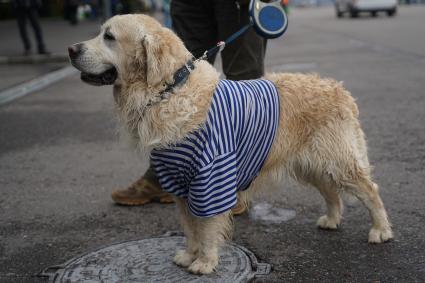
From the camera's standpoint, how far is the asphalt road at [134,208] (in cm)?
372

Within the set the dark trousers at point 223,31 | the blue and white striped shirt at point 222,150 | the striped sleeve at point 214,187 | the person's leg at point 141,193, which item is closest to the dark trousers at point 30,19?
the dark trousers at point 223,31

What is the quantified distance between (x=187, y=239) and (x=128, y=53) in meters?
1.19

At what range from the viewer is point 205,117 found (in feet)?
11.1

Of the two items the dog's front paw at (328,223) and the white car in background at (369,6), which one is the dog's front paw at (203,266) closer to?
the dog's front paw at (328,223)

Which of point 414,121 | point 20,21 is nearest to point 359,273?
point 414,121

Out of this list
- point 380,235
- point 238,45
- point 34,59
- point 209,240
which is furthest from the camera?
point 34,59

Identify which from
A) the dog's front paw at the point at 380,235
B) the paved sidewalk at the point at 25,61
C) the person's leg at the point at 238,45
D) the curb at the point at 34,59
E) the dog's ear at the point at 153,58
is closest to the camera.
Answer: the dog's ear at the point at 153,58

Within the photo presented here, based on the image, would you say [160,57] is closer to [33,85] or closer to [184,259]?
[184,259]

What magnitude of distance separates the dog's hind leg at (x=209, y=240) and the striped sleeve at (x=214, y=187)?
13 centimetres

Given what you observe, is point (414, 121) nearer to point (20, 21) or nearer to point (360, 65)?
point (360, 65)

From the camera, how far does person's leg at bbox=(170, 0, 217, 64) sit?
4.72 m

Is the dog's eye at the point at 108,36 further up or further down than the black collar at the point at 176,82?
further up

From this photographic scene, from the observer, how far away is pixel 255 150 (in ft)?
12.2

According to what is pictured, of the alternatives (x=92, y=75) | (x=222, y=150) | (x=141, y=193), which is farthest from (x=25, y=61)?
(x=222, y=150)
